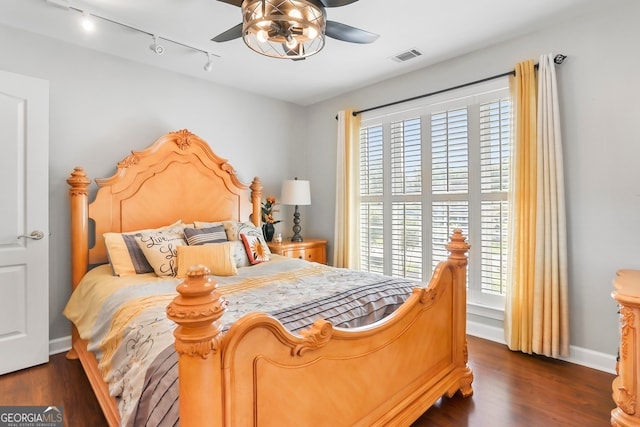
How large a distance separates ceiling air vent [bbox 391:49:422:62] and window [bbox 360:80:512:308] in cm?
44

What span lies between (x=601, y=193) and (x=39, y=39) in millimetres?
4417

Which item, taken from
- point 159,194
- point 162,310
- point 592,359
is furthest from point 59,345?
point 592,359

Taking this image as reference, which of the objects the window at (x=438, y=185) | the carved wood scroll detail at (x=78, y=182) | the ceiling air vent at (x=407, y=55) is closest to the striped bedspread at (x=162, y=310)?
the carved wood scroll detail at (x=78, y=182)

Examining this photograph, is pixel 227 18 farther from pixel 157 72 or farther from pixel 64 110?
pixel 64 110

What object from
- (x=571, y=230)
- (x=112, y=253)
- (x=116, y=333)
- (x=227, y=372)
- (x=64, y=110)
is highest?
(x=64, y=110)

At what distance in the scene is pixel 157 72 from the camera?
10.5 feet

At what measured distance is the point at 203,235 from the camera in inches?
108

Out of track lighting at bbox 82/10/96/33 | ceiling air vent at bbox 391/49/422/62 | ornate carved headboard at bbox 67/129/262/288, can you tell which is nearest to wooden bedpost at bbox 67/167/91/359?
ornate carved headboard at bbox 67/129/262/288

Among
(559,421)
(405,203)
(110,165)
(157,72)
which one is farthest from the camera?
(405,203)

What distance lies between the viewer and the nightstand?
3643 millimetres

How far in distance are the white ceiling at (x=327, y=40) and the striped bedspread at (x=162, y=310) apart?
1858mm

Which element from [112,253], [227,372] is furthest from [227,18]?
[227,372]

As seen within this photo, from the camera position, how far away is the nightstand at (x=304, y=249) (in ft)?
12.0

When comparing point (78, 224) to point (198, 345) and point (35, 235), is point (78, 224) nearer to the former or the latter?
point (35, 235)
